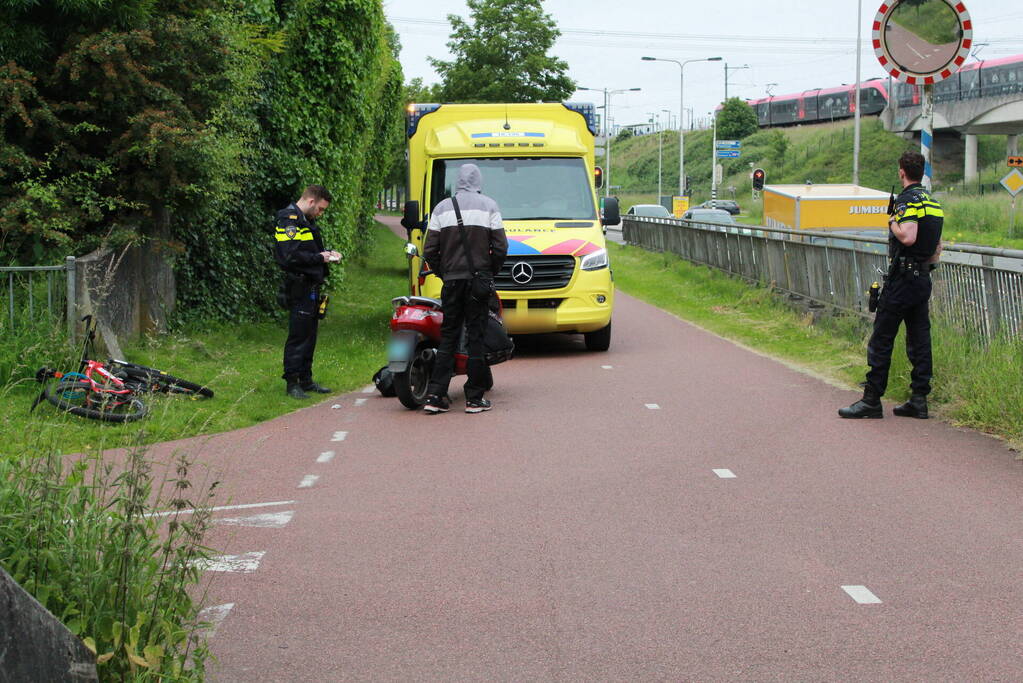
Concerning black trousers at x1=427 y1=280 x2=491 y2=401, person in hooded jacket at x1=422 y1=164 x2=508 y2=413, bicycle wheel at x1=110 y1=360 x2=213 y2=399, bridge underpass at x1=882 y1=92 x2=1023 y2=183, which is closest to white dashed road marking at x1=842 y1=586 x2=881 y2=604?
person in hooded jacket at x1=422 y1=164 x2=508 y2=413

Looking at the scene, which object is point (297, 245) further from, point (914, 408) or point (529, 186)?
point (914, 408)

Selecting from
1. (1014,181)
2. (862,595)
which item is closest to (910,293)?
(862,595)

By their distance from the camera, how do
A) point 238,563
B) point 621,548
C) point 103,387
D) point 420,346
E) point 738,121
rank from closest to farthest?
point 238,563 < point 621,548 < point 103,387 < point 420,346 < point 738,121

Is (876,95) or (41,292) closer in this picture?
(41,292)

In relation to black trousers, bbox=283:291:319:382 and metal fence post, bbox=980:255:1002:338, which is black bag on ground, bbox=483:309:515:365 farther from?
metal fence post, bbox=980:255:1002:338

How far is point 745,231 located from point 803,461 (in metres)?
14.6

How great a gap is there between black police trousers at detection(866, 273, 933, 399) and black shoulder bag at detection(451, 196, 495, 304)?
3149mm

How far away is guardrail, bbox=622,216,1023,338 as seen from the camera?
10.1 metres

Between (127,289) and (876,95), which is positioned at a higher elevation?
(876,95)

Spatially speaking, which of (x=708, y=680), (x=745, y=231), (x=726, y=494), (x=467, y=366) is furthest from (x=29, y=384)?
(x=745, y=231)

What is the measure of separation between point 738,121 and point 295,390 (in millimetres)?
100579

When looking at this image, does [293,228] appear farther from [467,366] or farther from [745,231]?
[745,231]

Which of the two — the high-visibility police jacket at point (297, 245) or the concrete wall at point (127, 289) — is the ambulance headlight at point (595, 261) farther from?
the concrete wall at point (127, 289)

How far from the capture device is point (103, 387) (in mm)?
8508
